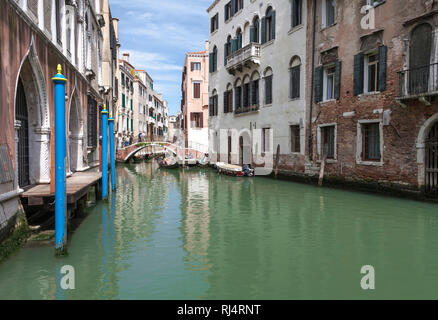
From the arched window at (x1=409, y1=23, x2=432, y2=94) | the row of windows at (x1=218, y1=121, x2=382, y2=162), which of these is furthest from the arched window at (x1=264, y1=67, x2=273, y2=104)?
the arched window at (x1=409, y1=23, x2=432, y2=94)

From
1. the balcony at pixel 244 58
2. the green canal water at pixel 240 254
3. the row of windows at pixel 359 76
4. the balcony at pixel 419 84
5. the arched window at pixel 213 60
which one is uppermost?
the arched window at pixel 213 60

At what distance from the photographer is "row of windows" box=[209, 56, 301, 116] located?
17438mm

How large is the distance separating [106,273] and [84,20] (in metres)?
10.7

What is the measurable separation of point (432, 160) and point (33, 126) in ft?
35.4

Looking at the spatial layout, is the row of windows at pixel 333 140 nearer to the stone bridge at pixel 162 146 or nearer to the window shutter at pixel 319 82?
the window shutter at pixel 319 82

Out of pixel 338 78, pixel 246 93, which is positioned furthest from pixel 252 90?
pixel 338 78

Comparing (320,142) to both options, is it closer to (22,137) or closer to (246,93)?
(246,93)

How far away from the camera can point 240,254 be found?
5945 millimetres

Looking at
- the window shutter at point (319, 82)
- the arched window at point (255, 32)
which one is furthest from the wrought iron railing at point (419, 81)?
the arched window at point (255, 32)

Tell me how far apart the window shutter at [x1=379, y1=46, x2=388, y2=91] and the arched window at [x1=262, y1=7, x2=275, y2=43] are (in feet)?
25.2

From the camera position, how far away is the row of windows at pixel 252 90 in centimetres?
1744

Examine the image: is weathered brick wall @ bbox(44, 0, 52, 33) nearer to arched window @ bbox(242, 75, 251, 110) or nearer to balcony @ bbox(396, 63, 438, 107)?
balcony @ bbox(396, 63, 438, 107)

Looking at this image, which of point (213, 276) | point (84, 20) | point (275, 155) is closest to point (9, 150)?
point (213, 276)

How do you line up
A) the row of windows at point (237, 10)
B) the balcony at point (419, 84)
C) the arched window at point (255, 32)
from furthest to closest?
the arched window at point (255, 32)
the row of windows at point (237, 10)
the balcony at point (419, 84)
